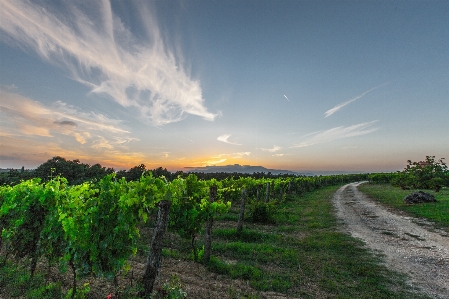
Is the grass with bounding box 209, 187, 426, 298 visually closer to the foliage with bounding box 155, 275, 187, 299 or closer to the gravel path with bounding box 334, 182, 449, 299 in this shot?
the gravel path with bounding box 334, 182, 449, 299

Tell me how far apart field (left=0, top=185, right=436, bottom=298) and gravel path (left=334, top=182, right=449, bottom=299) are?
617 mm

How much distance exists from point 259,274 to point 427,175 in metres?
36.5

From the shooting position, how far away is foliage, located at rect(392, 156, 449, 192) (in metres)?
30.9

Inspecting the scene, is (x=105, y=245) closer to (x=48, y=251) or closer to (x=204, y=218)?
(x=48, y=251)

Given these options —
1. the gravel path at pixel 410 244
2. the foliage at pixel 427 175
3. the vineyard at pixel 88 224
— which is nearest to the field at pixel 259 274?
the vineyard at pixel 88 224

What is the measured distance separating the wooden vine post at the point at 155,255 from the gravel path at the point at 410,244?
24.7 feet

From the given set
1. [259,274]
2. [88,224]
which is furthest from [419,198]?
[88,224]

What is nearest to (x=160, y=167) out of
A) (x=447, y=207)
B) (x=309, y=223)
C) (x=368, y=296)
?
(x=309, y=223)

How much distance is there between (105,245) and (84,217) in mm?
811

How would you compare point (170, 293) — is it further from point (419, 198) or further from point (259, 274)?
point (419, 198)

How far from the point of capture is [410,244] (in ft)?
37.8

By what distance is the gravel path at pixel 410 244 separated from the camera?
25.8ft

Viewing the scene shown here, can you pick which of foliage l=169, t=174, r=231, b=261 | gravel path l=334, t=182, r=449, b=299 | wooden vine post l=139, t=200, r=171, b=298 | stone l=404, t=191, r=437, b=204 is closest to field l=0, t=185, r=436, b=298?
wooden vine post l=139, t=200, r=171, b=298

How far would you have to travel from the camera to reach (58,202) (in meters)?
6.71
